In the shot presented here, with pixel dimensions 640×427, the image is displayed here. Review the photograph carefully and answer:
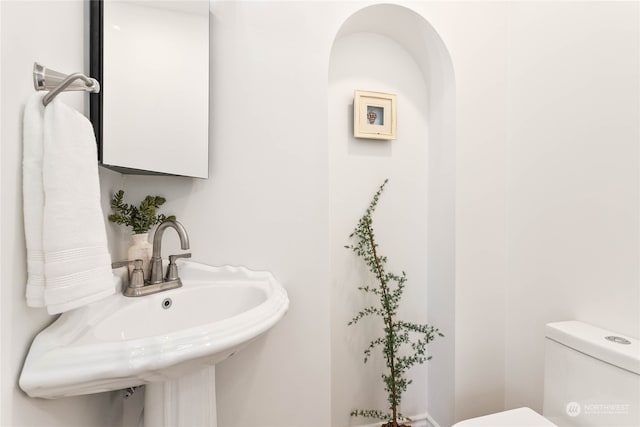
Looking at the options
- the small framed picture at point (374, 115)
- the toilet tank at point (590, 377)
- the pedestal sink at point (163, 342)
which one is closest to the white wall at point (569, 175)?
the toilet tank at point (590, 377)

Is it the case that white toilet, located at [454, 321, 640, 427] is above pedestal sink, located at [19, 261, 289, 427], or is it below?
below

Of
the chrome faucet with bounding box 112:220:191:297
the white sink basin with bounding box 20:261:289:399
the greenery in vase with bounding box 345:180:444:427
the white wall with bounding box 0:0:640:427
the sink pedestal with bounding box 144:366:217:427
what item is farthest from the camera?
the greenery in vase with bounding box 345:180:444:427

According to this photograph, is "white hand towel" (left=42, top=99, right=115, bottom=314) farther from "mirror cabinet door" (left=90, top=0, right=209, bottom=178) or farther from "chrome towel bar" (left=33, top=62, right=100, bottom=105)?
"mirror cabinet door" (left=90, top=0, right=209, bottom=178)

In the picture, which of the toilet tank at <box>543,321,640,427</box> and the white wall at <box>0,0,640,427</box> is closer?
the toilet tank at <box>543,321,640,427</box>

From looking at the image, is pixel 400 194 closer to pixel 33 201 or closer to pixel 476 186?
pixel 476 186

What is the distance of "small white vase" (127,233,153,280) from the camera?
3.42ft

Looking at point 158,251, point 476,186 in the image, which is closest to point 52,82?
point 158,251

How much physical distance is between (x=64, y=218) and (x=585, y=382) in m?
1.44

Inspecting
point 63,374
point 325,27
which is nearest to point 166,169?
point 63,374

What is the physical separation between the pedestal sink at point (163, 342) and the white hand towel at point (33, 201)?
12 centimetres

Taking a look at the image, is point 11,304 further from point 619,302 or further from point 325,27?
point 619,302

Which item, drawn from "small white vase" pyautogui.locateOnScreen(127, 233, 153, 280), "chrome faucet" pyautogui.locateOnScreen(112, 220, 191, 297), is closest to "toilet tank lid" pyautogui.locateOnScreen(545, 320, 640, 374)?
"chrome faucet" pyautogui.locateOnScreen(112, 220, 191, 297)

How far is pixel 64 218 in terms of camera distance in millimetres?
583

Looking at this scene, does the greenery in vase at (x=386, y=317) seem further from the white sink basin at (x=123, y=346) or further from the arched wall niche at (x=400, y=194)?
the white sink basin at (x=123, y=346)
